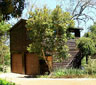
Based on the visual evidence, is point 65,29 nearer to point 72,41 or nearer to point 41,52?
point 41,52

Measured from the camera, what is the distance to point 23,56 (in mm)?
20781

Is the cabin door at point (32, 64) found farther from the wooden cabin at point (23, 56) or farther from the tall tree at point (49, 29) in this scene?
the tall tree at point (49, 29)

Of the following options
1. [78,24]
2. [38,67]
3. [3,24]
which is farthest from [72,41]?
[78,24]

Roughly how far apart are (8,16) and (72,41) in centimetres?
1165

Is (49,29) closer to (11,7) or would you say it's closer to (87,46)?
(87,46)

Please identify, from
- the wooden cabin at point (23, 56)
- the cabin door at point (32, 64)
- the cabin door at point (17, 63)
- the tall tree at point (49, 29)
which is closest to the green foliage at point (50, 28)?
the tall tree at point (49, 29)

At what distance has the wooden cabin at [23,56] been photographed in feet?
62.9

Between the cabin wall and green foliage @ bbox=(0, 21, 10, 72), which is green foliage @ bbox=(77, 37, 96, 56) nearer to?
the cabin wall

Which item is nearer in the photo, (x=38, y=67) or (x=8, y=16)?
(x=8, y=16)

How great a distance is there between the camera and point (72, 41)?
1991 centimetres

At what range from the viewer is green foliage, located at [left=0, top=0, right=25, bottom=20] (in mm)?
8469

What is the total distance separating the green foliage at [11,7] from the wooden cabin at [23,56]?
944 cm

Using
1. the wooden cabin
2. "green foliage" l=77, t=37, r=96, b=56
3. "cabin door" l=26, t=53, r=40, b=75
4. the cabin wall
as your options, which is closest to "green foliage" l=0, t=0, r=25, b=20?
the wooden cabin

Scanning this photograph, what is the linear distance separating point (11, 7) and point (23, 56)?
41.4 ft
